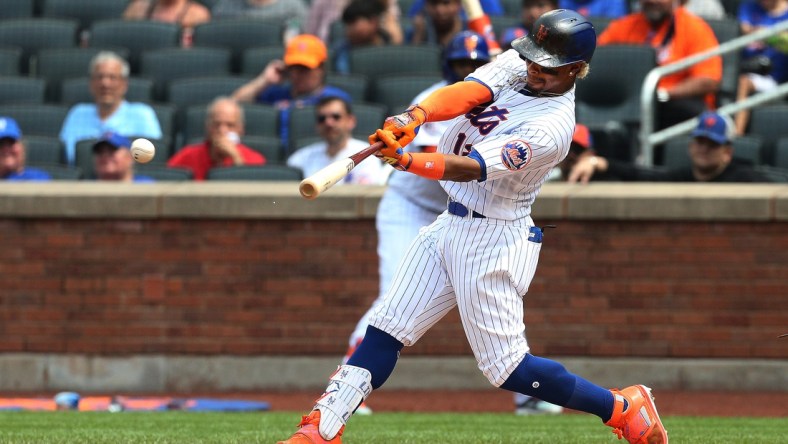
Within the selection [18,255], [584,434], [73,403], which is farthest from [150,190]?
[584,434]

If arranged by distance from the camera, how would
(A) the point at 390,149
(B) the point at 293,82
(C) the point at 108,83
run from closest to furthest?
1. (A) the point at 390,149
2. (C) the point at 108,83
3. (B) the point at 293,82

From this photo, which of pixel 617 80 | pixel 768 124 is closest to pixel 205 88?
pixel 617 80

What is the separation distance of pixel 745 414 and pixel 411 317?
3.41 meters

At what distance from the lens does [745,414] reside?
26.4ft

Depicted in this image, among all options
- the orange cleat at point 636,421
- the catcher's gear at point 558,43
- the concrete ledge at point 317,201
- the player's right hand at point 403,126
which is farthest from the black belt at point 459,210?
the concrete ledge at point 317,201

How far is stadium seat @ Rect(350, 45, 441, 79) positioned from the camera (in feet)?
35.4

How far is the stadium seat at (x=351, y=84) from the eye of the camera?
10656mm

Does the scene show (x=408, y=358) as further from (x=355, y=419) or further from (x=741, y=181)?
(x=741, y=181)

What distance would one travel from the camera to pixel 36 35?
12.1 m

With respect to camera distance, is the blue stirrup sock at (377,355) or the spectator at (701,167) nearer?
the blue stirrup sock at (377,355)

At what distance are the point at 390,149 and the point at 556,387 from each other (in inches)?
50.2

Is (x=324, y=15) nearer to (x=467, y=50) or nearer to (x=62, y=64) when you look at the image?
(x=62, y=64)

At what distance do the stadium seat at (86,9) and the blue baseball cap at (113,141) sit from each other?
3.74 meters

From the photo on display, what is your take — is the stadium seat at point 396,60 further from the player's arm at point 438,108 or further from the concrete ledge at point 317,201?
the player's arm at point 438,108
